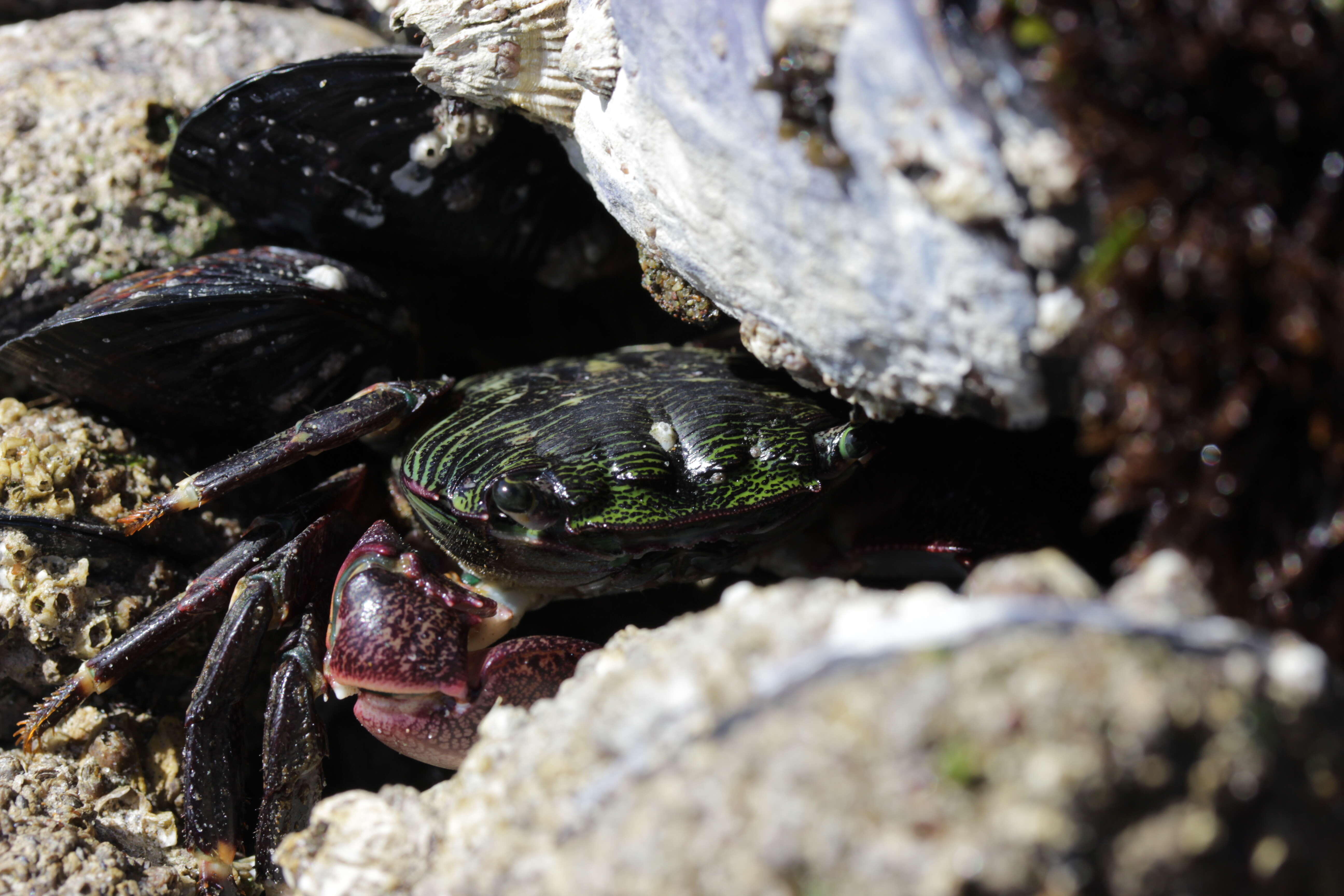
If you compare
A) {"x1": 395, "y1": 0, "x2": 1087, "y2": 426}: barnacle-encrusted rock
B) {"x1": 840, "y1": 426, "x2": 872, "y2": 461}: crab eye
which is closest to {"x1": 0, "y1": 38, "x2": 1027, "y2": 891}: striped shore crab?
{"x1": 840, "y1": 426, "x2": 872, "y2": 461}: crab eye

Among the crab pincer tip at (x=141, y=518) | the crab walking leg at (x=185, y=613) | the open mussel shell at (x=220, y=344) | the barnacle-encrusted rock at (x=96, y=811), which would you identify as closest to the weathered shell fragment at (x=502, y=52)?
the open mussel shell at (x=220, y=344)

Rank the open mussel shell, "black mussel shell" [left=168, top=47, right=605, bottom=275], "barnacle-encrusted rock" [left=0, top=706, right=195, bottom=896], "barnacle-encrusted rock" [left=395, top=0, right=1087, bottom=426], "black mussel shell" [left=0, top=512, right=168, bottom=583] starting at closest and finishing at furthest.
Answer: "barnacle-encrusted rock" [left=395, top=0, right=1087, bottom=426] < "barnacle-encrusted rock" [left=0, top=706, right=195, bottom=896] < "black mussel shell" [left=0, top=512, right=168, bottom=583] < the open mussel shell < "black mussel shell" [left=168, top=47, right=605, bottom=275]

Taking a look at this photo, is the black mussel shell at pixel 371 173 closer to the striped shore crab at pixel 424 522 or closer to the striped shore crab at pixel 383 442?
the striped shore crab at pixel 383 442

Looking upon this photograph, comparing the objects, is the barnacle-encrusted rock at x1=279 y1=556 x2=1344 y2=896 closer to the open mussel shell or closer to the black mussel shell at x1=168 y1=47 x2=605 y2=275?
the open mussel shell

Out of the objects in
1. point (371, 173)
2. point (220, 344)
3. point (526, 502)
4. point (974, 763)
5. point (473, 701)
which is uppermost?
point (371, 173)

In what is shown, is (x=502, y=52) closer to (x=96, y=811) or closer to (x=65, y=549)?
(x=65, y=549)

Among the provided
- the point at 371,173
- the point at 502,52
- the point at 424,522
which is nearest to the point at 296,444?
the point at 424,522

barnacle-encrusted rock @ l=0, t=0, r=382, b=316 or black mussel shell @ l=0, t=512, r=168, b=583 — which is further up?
barnacle-encrusted rock @ l=0, t=0, r=382, b=316
